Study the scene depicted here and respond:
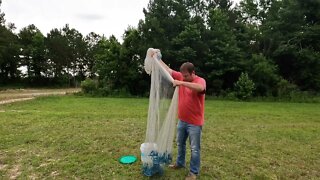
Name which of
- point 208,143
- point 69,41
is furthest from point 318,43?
point 69,41

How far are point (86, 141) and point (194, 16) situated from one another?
18591 millimetres

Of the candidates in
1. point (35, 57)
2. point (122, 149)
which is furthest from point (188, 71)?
point (35, 57)

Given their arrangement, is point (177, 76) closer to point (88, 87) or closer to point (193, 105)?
point (193, 105)

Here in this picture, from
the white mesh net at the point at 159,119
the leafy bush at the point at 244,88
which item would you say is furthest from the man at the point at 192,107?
the leafy bush at the point at 244,88

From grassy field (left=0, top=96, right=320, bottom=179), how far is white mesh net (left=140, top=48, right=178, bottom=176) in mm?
305

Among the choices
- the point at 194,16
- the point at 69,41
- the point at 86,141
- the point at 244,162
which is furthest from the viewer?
the point at 69,41

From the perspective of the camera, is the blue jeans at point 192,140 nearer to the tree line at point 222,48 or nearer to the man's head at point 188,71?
the man's head at point 188,71

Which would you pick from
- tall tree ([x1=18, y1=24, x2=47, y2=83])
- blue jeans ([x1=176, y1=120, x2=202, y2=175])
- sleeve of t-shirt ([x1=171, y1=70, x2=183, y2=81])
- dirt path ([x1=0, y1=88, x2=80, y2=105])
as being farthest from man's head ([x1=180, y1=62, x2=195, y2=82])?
tall tree ([x1=18, y1=24, x2=47, y2=83])

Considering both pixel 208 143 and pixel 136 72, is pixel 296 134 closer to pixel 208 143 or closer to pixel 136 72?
pixel 208 143

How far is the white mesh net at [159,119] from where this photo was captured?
3768 mm

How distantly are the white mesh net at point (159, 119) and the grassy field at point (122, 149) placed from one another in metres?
0.30

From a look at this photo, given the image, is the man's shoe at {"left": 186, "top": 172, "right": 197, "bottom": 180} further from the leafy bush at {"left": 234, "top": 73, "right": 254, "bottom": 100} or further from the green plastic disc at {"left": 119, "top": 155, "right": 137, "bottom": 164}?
the leafy bush at {"left": 234, "top": 73, "right": 254, "bottom": 100}

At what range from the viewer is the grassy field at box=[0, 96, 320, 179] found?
4184 mm

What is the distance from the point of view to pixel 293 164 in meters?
4.74
